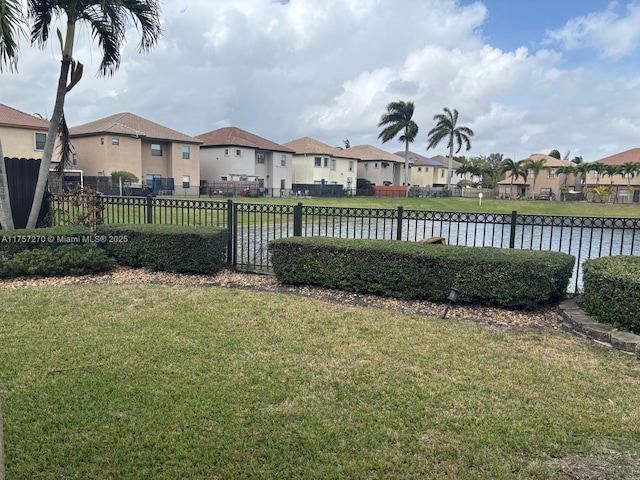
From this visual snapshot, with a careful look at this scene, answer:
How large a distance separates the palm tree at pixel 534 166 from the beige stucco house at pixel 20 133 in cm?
5806

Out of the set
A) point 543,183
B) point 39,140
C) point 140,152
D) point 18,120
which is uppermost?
point 18,120

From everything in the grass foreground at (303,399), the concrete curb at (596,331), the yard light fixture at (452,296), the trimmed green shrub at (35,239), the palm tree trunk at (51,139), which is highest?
the palm tree trunk at (51,139)

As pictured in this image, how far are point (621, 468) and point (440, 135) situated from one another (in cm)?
6226

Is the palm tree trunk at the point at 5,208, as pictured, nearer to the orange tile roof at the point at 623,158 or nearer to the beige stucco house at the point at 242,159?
the beige stucco house at the point at 242,159

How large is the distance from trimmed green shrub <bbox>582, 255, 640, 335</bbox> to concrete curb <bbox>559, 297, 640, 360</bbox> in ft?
0.37

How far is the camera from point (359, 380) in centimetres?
384

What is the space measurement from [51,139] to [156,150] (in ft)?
110

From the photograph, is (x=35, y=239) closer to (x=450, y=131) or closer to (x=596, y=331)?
(x=596, y=331)

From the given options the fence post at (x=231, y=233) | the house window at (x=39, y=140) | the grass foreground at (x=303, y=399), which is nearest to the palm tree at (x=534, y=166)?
the house window at (x=39, y=140)

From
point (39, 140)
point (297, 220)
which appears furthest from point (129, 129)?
point (297, 220)

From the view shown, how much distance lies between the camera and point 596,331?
5039 millimetres

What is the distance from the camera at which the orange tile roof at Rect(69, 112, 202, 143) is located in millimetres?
36594

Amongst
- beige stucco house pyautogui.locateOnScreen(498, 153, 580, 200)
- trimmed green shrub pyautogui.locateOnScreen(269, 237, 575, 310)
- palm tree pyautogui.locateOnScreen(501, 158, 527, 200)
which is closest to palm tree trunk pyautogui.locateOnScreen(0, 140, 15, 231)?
trimmed green shrub pyautogui.locateOnScreen(269, 237, 575, 310)

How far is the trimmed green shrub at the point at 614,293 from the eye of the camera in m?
4.93
